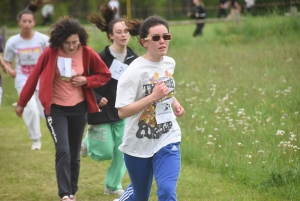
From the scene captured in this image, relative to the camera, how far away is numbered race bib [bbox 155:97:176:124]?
222 inches

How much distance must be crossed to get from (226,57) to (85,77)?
10019mm

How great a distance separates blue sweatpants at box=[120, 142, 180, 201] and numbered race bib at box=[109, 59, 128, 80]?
2.00 metres

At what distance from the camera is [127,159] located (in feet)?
18.6

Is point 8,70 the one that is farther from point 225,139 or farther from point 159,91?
point 159,91

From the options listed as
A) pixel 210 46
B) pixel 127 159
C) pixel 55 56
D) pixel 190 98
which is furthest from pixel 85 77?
pixel 210 46

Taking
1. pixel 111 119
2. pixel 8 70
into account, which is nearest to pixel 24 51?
pixel 8 70

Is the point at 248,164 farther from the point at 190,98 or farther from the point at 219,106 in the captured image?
the point at 190,98

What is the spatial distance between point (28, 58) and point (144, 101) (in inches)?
213

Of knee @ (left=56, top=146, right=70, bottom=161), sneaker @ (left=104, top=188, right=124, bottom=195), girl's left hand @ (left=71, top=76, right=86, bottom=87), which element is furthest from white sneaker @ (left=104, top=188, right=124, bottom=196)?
girl's left hand @ (left=71, top=76, right=86, bottom=87)

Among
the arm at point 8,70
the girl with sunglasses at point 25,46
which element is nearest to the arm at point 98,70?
the arm at point 8,70

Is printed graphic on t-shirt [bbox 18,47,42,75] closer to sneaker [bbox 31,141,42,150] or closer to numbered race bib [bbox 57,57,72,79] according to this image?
sneaker [bbox 31,141,42,150]

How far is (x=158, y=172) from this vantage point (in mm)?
5449

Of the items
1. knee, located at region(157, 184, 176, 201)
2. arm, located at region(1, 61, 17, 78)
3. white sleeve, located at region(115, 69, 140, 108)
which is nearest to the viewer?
knee, located at region(157, 184, 176, 201)

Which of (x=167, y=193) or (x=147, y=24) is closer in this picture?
(x=167, y=193)
